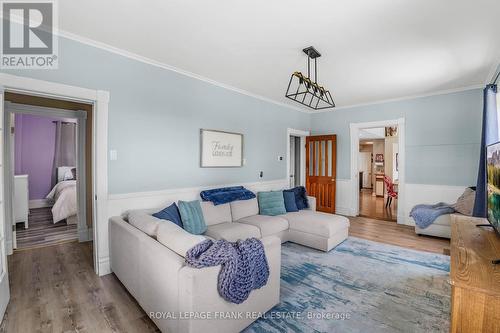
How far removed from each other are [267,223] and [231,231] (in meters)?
0.64

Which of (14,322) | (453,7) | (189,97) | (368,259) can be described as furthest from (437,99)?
(14,322)

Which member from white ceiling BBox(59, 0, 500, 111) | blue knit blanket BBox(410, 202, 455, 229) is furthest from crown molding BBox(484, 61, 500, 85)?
blue knit blanket BBox(410, 202, 455, 229)

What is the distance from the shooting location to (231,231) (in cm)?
297

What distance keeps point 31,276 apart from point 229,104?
11.2 feet

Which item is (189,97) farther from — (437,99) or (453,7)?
(437,99)

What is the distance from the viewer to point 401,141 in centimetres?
487

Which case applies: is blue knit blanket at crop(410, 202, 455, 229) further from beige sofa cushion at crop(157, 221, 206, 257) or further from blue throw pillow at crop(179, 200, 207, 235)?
beige sofa cushion at crop(157, 221, 206, 257)

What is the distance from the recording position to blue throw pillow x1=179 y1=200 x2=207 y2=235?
9.29ft

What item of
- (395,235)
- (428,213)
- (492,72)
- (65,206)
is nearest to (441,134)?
(492,72)

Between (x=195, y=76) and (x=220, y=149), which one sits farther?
(x=220, y=149)

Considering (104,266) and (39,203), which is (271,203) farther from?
(39,203)

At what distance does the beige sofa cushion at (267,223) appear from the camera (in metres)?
3.31

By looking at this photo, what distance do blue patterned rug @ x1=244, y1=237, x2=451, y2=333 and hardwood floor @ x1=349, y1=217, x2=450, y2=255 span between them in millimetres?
342

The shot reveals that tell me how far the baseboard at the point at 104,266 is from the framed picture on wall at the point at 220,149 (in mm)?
1709
